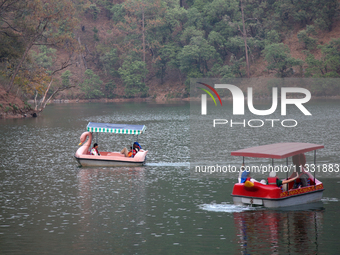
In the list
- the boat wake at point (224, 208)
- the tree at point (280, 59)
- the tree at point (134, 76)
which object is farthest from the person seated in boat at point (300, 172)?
the tree at point (134, 76)

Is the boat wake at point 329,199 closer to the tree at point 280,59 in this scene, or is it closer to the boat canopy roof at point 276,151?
the boat canopy roof at point 276,151

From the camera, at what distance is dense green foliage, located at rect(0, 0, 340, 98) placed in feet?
393

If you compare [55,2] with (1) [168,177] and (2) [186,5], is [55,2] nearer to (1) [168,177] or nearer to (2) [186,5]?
(1) [168,177]

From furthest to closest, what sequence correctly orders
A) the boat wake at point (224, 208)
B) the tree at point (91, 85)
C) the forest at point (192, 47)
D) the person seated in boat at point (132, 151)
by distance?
the tree at point (91, 85) < the forest at point (192, 47) < the person seated in boat at point (132, 151) < the boat wake at point (224, 208)

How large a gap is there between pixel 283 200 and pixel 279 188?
0.71 meters

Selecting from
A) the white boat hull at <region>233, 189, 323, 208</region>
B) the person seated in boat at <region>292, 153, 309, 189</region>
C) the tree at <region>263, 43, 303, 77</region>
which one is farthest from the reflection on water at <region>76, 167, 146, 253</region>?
the tree at <region>263, 43, 303, 77</region>

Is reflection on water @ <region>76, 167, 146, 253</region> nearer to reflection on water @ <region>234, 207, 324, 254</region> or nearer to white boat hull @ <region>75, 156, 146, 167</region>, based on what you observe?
white boat hull @ <region>75, 156, 146, 167</region>

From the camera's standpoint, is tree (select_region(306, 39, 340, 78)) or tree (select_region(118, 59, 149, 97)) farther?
tree (select_region(118, 59, 149, 97))

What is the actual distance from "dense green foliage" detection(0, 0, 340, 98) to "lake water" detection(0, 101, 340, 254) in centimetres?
8381

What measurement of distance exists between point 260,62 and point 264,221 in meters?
112

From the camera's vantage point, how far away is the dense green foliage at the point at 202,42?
119688 mm

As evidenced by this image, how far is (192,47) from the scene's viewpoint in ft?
402

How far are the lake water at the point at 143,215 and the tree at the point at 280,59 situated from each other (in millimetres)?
79204

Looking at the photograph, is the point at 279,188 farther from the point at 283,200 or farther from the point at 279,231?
the point at 279,231
